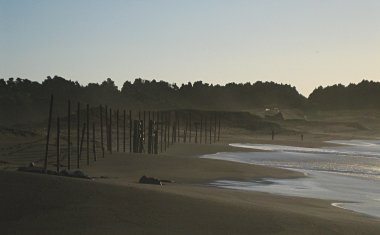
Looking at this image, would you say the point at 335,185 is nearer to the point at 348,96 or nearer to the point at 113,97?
the point at 113,97

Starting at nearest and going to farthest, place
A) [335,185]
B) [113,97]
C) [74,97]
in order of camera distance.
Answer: [335,185] < [74,97] < [113,97]

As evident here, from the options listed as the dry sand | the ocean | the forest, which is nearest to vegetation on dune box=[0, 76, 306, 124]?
the forest

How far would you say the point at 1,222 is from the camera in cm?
869

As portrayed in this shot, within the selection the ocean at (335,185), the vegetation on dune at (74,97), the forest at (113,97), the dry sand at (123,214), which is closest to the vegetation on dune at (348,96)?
the forest at (113,97)

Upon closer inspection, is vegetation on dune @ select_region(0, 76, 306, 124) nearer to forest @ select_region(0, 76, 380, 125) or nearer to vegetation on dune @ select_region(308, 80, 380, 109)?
forest @ select_region(0, 76, 380, 125)

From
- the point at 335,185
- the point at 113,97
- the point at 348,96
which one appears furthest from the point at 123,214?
the point at 348,96

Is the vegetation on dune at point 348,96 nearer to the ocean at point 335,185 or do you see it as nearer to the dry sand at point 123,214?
the ocean at point 335,185

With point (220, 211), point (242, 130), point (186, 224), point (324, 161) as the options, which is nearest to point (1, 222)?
point (186, 224)

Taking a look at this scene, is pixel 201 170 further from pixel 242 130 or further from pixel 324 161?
pixel 242 130

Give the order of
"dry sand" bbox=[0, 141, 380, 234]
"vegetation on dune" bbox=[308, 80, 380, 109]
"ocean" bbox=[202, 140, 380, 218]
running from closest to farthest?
1. "dry sand" bbox=[0, 141, 380, 234]
2. "ocean" bbox=[202, 140, 380, 218]
3. "vegetation on dune" bbox=[308, 80, 380, 109]

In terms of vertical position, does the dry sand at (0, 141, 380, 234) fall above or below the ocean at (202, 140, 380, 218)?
above

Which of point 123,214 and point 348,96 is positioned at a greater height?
point 348,96

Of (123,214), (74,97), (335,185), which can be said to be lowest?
(335,185)

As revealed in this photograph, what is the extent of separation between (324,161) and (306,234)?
30.4 metres
